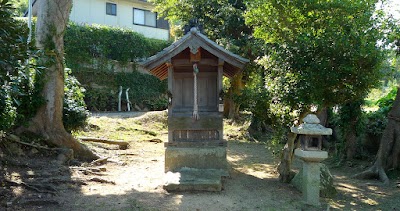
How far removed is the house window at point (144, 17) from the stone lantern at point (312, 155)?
23016mm

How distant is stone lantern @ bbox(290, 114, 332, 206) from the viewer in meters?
6.65

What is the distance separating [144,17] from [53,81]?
1980 centimetres

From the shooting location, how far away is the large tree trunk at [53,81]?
9141 millimetres

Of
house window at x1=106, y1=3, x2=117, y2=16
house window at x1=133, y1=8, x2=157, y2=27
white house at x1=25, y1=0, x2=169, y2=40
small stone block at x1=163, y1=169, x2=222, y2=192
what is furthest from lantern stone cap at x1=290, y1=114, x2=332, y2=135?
house window at x1=133, y1=8, x2=157, y2=27

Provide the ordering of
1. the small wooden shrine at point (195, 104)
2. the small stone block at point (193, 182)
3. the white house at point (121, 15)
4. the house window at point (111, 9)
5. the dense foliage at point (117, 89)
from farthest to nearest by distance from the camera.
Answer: the house window at point (111, 9)
the white house at point (121, 15)
the dense foliage at point (117, 89)
the small wooden shrine at point (195, 104)
the small stone block at point (193, 182)

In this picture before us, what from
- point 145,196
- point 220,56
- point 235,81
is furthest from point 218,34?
point 145,196

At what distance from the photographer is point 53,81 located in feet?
30.5

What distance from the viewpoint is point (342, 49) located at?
6977mm

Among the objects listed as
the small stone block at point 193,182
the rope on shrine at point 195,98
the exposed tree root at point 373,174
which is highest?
the rope on shrine at point 195,98

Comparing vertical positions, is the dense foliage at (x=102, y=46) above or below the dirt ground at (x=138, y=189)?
above

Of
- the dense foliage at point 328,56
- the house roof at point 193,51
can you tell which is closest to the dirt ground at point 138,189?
the dense foliage at point 328,56

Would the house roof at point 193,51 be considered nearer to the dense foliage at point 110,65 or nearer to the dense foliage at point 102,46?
the dense foliage at point 110,65

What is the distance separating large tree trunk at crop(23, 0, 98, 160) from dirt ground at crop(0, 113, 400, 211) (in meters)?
0.61

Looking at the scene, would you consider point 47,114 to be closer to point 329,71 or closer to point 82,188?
point 82,188
